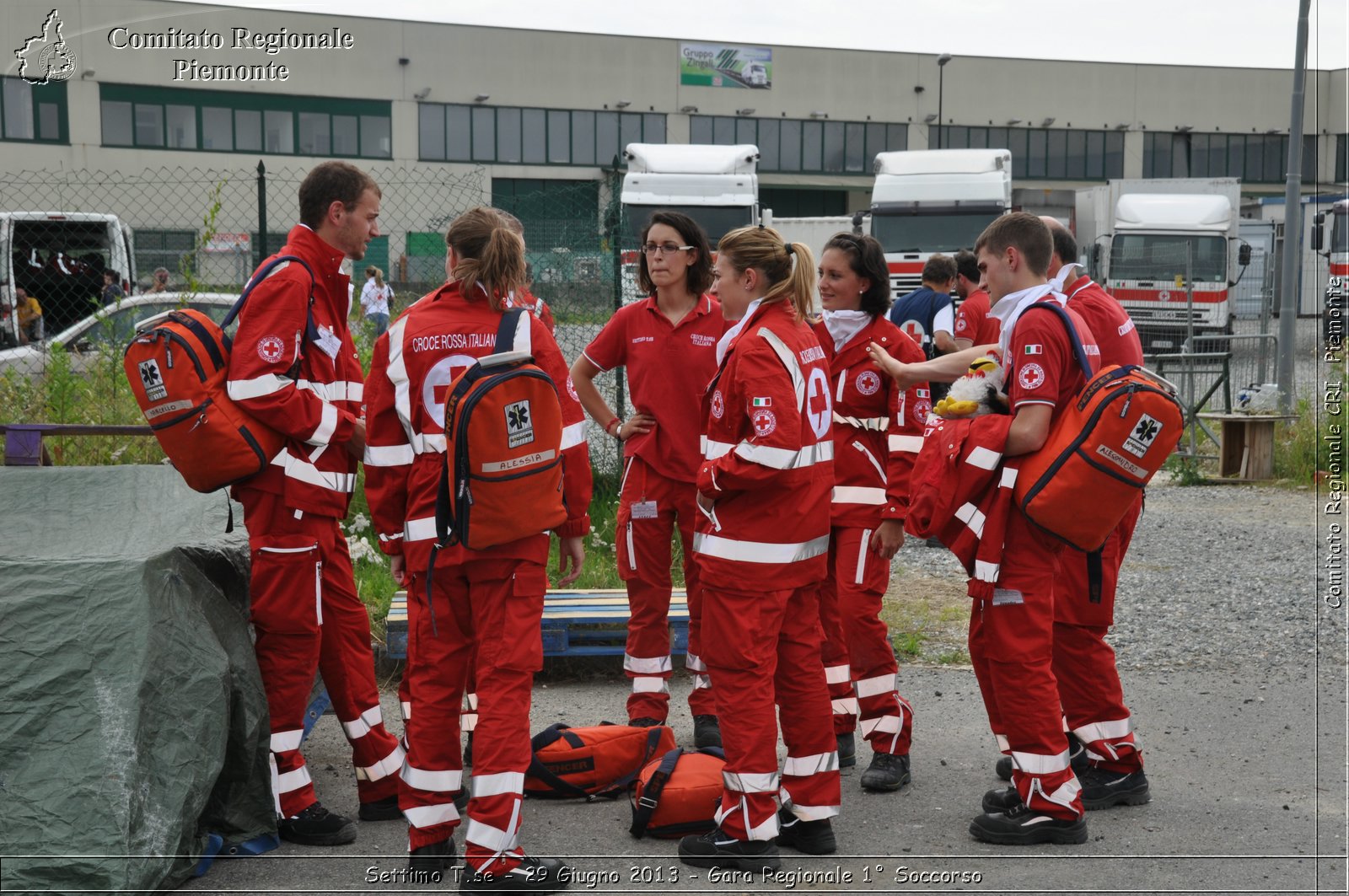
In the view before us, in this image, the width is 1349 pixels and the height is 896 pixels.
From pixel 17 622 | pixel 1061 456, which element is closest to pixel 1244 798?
pixel 1061 456

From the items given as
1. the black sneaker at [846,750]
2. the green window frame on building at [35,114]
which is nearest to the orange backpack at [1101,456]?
the black sneaker at [846,750]

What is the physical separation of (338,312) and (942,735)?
335cm

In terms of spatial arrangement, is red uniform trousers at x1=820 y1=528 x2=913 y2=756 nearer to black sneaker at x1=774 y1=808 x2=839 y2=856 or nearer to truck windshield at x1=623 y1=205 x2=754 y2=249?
black sneaker at x1=774 y1=808 x2=839 y2=856

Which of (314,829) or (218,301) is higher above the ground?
(218,301)

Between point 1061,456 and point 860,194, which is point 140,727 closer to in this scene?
point 1061,456

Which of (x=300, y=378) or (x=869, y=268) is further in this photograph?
(x=869, y=268)

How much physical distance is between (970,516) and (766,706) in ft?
3.51

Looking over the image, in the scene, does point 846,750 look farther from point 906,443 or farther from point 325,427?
point 325,427

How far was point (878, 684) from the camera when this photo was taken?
5.18 metres

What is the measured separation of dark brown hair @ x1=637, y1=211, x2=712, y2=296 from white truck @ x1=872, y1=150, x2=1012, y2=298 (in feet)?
52.4

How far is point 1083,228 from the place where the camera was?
29.2m

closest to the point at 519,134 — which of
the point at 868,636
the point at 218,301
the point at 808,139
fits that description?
the point at 808,139

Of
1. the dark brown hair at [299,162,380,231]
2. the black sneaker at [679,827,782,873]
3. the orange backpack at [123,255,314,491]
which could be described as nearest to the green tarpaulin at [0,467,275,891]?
the orange backpack at [123,255,314,491]

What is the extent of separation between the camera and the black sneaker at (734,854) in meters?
4.21
